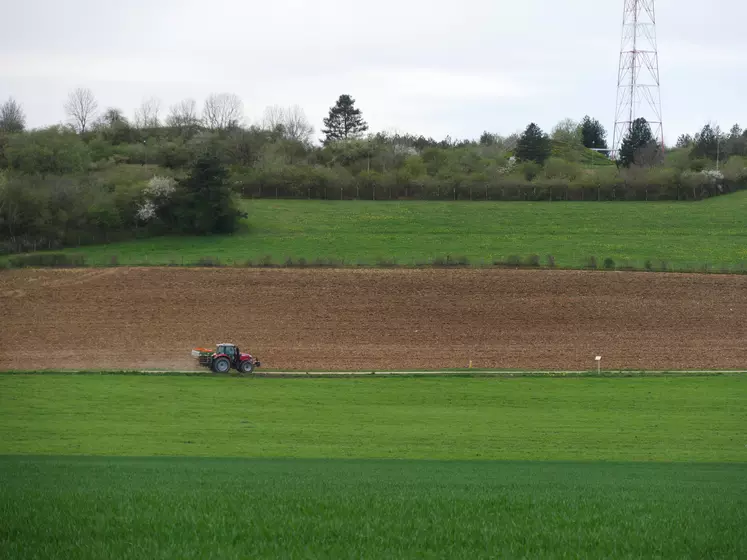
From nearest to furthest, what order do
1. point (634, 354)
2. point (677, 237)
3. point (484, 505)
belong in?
point (484, 505)
point (634, 354)
point (677, 237)

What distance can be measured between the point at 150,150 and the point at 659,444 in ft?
299

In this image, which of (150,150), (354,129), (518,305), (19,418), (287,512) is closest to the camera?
(287,512)

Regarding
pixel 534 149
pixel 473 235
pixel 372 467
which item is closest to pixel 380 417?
pixel 372 467

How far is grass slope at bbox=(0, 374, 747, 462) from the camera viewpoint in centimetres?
2461

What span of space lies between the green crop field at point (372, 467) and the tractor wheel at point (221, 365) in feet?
7.39

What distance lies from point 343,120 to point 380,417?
128661mm

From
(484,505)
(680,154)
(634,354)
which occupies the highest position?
(680,154)

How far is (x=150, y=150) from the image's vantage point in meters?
108

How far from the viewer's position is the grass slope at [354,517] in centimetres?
1112

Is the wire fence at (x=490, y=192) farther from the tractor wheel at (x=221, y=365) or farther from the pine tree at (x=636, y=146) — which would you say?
the tractor wheel at (x=221, y=365)

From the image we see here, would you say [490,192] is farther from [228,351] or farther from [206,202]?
[228,351]

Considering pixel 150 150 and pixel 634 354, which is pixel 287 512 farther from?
pixel 150 150

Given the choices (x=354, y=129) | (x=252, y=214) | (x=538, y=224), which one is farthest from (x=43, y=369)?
(x=354, y=129)

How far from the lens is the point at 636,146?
119 meters
